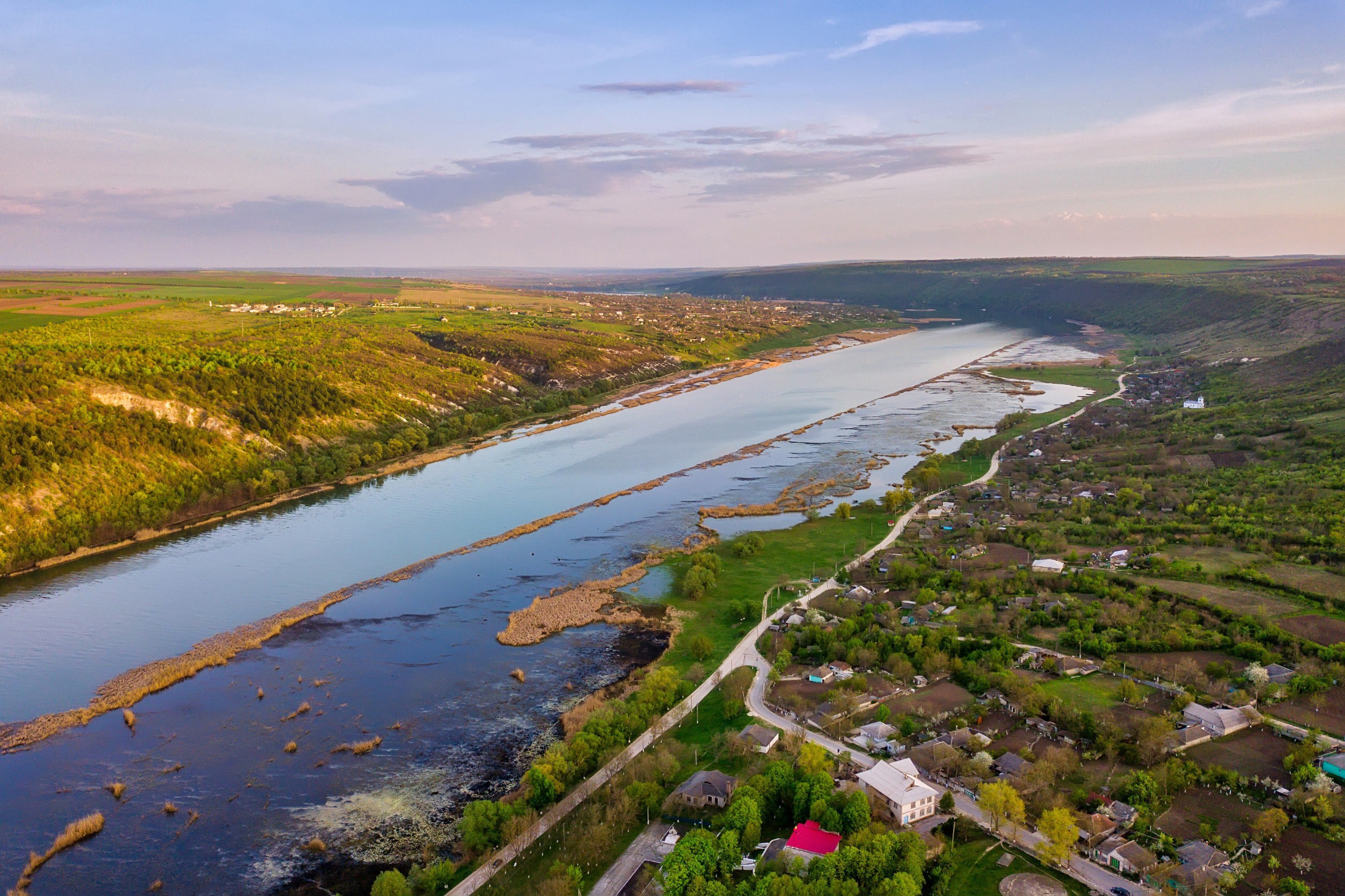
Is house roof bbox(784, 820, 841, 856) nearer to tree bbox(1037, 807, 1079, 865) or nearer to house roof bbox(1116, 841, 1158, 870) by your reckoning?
tree bbox(1037, 807, 1079, 865)

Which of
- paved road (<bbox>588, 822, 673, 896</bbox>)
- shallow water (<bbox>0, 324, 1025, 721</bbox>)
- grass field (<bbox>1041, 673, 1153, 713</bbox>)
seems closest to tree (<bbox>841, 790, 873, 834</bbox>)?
paved road (<bbox>588, 822, 673, 896</bbox>)

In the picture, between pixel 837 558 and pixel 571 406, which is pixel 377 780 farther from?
pixel 571 406

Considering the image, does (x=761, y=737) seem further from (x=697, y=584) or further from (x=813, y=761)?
(x=697, y=584)

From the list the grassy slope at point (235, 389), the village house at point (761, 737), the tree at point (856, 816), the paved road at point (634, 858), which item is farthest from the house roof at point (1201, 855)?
the grassy slope at point (235, 389)

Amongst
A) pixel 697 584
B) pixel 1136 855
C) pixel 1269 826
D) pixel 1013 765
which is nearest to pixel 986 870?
pixel 1136 855

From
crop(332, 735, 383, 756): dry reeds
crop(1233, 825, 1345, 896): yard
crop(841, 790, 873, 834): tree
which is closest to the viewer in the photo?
crop(1233, 825, 1345, 896): yard

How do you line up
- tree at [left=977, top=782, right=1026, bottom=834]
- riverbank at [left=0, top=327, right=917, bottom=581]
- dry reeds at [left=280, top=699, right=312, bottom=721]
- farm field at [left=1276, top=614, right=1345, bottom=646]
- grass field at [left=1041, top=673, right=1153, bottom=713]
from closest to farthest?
tree at [left=977, top=782, right=1026, bottom=834] < grass field at [left=1041, top=673, right=1153, bottom=713] < dry reeds at [left=280, top=699, right=312, bottom=721] < farm field at [left=1276, top=614, right=1345, bottom=646] < riverbank at [left=0, top=327, right=917, bottom=581]
